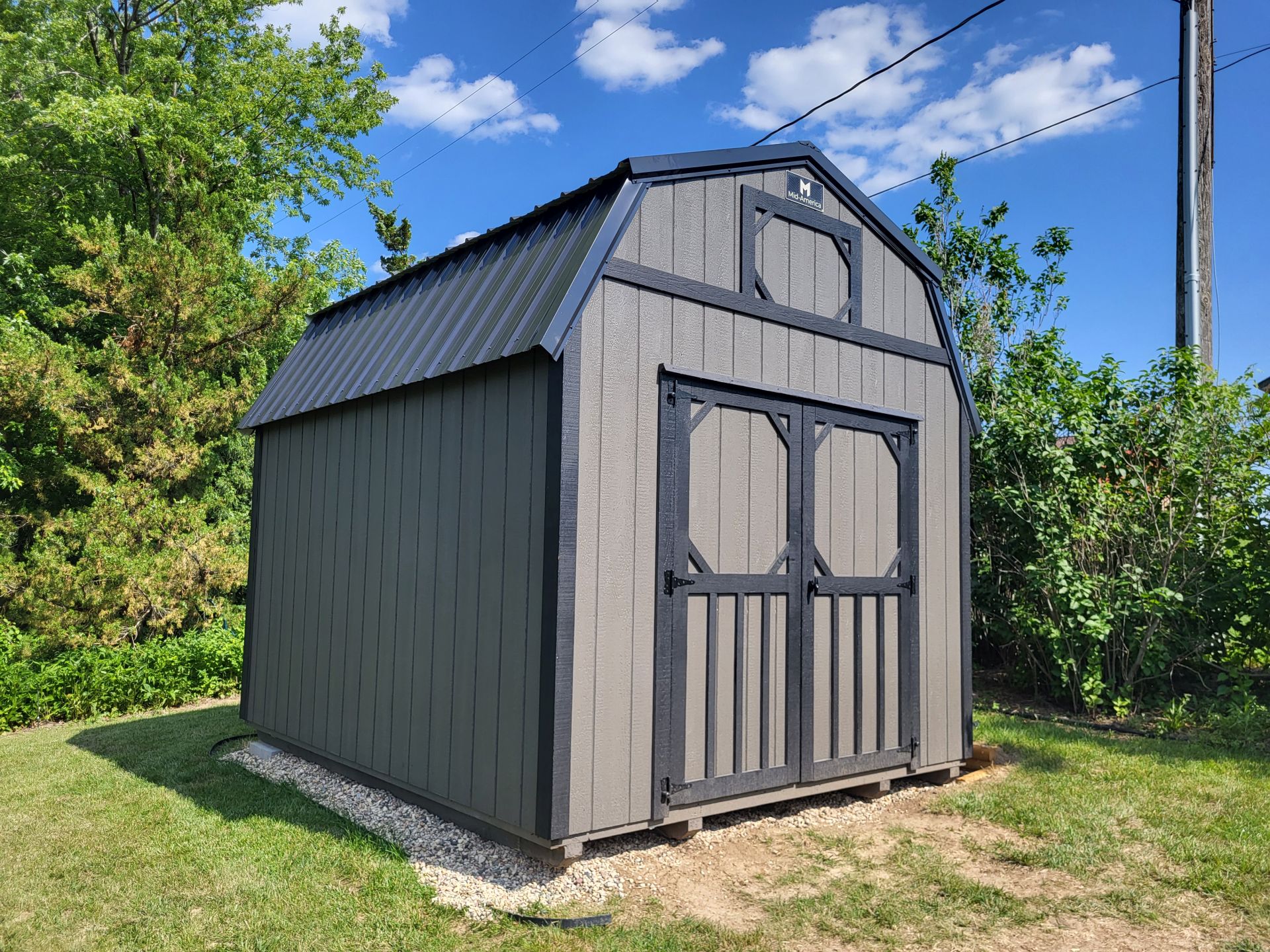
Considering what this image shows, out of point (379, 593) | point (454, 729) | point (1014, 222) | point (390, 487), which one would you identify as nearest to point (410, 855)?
point (454, 729)

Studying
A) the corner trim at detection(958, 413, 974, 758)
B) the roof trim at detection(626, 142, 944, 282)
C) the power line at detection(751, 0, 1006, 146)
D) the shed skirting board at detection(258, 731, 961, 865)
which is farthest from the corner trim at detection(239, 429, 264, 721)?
the corner trim at detection(958, 413, 974, 758)

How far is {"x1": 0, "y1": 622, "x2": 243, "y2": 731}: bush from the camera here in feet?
26.4

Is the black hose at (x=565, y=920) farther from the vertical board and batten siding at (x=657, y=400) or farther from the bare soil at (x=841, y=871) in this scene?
the vertical board and batten siding at (x=657, y=400)

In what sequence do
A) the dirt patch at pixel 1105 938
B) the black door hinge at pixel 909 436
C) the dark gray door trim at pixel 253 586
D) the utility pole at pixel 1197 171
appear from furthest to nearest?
the utility pole at pixel 1197 171, the dark gray door trim at pixel 253 586, the black door hinge at pixel 909 436, the dirt patch at pixel 1105 938

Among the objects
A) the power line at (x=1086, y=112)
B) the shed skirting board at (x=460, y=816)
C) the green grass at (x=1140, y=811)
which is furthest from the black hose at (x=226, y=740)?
the power line at (x=1086, y=112)

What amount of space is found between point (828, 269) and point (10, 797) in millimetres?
5944

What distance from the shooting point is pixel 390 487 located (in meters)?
5.16

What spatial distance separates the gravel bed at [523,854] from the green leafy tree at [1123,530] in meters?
3.02

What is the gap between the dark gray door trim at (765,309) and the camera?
4246mm

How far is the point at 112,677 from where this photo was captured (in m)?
8.41

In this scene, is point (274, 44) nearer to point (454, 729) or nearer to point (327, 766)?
point (327, 766)

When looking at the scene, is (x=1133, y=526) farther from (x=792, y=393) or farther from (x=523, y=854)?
(x=523, y=854)

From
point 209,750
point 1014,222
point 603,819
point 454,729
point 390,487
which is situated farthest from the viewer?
point 1014,222

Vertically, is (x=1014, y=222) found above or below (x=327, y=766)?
above
